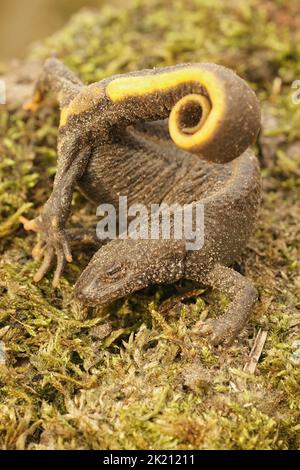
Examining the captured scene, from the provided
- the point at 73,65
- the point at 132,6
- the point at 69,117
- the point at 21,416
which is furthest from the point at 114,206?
the point at 132,6

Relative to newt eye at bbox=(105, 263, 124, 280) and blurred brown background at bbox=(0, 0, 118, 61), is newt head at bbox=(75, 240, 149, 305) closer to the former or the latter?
newt eye at bbox=(105, 263, 124, 280)

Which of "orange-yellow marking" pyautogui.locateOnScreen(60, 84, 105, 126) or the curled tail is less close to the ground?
"orange-yellow marking" pyautogui.locateOnScreen(60, 84, 105, 126)

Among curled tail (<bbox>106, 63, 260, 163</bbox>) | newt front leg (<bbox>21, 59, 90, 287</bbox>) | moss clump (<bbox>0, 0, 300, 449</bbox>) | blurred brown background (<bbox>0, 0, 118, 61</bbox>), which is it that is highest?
blurred brown background (<bbox>0, 0, 118, 61</bbox>)

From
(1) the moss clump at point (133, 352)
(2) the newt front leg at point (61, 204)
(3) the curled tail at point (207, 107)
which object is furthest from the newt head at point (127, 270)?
(3) the curled tail at point (207, 107)

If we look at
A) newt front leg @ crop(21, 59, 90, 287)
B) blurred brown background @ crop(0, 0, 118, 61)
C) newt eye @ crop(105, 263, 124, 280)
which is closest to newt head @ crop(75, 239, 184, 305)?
newt eye @ crop(105, 263, 124, 280)

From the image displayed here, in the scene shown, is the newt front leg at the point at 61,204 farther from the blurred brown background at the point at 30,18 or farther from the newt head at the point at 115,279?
the blurred brown background at the point at 30,18

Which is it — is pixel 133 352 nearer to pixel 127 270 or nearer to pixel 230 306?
pixel 127 270

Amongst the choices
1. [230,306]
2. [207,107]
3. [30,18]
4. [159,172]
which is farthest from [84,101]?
[30,18]
